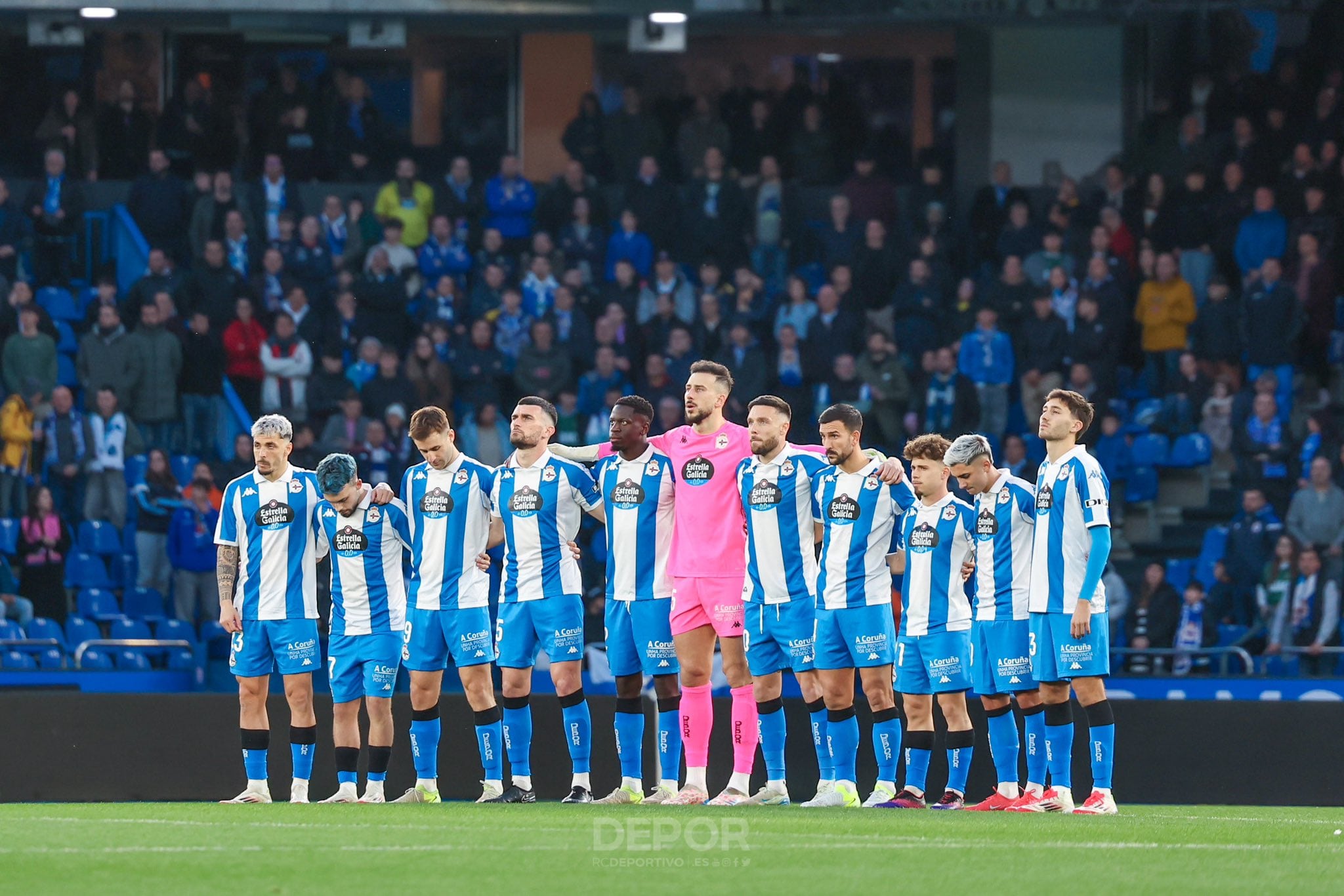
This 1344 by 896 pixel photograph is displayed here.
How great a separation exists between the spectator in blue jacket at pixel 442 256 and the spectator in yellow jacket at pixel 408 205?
0.37 meters

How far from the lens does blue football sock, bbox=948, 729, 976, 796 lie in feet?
38.4

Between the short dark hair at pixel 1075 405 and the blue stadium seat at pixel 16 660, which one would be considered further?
the blue stadium seat at pixel 16 660

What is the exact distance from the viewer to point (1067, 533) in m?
10.9

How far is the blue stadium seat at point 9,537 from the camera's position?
1855 cm

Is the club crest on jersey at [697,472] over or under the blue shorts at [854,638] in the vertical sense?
over

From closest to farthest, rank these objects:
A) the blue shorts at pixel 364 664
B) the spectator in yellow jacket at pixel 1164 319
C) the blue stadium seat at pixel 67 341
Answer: the blue shorts at pixel 364 664, the spectator in yellow jacket at pixel 1164 319, the blue stadium seat at pixel 67 341

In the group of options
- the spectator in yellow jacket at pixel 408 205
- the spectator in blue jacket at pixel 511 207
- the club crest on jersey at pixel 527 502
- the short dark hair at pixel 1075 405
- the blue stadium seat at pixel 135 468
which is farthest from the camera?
the spectator in blue jacket at pixel 511 207

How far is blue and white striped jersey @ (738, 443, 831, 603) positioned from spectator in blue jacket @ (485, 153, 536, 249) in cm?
1127

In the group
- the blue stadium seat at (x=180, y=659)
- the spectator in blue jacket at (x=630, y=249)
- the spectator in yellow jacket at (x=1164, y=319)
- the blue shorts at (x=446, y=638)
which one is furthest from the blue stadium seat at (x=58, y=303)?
the spectator in yellow jacket at (x=1164, y=319)

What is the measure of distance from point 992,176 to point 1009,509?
1363 cm

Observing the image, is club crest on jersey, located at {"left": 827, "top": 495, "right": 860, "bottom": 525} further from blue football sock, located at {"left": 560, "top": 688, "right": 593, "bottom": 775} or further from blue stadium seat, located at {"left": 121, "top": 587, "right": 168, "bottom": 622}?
blue stadium seat, located at {"left": 121, "top": 587, "right": 168, "bottom": 622}

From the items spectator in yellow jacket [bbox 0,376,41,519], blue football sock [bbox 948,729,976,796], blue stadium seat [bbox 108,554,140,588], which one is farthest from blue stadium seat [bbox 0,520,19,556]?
blue football sock [bbox 948,729,976,796]

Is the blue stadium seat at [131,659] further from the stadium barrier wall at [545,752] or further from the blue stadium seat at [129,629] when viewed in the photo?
the stadium barrier wall at [545,752]

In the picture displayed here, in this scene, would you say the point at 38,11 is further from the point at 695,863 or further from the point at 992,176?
the point at 695,863
